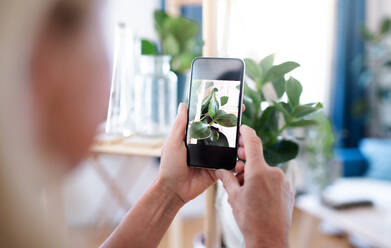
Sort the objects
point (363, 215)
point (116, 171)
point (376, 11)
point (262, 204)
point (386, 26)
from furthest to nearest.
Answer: point (376, 11) < point (386, 26) < point (116, 171) < point (363, 215) < point (262, 204)

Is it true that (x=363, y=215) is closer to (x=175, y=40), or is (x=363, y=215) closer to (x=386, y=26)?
(x=175, y=40)

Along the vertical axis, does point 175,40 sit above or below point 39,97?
above

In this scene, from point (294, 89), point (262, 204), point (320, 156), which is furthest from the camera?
point (320, 156)

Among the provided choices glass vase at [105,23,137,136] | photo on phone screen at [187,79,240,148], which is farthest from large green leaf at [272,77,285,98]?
glass vase at [105,23,137,136]

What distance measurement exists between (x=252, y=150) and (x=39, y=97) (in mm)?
307

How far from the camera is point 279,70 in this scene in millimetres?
641

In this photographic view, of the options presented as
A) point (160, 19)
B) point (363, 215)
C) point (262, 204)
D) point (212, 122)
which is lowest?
point (363, 215)

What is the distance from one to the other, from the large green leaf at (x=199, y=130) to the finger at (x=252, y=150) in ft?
0.22

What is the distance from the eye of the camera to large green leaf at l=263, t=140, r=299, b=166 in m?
0.64

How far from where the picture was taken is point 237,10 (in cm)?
75

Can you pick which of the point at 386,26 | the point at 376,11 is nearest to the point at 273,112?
the point at 386,26

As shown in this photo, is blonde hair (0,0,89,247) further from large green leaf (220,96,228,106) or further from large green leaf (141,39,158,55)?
large green leaf (141,39,158,55)

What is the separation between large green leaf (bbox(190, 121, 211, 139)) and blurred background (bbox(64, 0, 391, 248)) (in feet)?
0.30

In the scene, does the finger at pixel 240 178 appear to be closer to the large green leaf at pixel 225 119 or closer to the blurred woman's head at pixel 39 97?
the large green leaf at pixel 225 119
